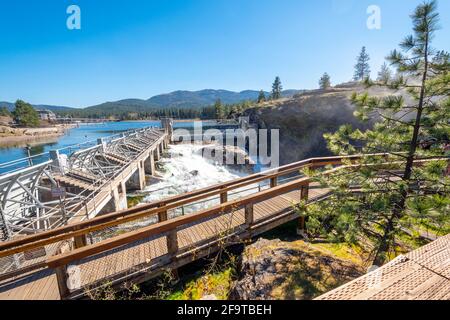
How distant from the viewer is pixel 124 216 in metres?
4.89

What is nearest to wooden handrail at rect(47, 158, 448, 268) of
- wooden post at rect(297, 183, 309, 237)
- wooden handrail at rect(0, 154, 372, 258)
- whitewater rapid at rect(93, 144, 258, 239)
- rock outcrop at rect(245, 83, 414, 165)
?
wooden post at rect(297, 183, 309, 237)

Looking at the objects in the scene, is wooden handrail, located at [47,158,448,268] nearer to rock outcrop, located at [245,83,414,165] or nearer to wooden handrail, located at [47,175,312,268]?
wooden handrail, located at [47,175,312,268]

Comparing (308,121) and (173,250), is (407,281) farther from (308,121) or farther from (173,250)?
(308,121)

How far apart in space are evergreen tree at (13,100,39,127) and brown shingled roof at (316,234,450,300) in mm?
89874

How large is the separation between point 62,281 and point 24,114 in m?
87.3

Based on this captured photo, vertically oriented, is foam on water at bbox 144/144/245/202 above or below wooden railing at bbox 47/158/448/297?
below

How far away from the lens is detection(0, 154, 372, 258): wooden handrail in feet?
11.5

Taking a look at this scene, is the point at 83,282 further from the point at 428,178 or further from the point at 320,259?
the point at 428,178

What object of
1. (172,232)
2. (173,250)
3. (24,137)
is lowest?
(173,250)

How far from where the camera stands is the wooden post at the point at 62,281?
9.89ft

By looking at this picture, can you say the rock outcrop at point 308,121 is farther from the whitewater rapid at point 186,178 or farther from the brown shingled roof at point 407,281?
the brown shingled roof at point 407,281

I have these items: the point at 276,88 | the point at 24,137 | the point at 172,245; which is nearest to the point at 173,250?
the point at 172,245

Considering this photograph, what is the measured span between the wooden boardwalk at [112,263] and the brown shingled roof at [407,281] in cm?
264
